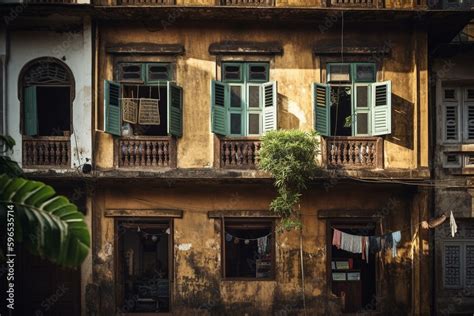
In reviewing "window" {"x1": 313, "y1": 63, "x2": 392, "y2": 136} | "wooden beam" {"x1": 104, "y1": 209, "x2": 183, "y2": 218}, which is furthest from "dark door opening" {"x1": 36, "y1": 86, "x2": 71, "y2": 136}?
"window" {"x1": 313, "y1": 63, "x2": 392, "y2": 136}

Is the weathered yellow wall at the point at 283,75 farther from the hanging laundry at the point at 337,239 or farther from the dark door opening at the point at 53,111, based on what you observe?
the hanging laundry at the point at 337,239

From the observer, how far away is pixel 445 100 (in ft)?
47.2

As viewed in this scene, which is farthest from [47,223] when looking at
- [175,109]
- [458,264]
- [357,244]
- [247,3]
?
[458,264]

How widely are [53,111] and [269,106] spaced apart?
4966 millimetres

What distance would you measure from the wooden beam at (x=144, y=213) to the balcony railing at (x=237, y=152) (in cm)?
142

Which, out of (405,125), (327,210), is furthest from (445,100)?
(327,210)

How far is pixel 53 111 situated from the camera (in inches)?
570

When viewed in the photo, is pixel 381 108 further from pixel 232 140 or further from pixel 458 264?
pixel 458 264

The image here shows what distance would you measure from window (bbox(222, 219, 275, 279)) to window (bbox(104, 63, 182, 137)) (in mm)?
2440

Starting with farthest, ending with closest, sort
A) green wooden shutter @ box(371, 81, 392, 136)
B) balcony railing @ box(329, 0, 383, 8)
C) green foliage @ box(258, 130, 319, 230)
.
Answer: balcony railing @ box(329, 0, 383, 8) < green wooden shutter @ box(371, 81, 392, 136) < green foliage @ box(258, 130, 319, 230)

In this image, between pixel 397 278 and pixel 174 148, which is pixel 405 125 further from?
pixel 174 148

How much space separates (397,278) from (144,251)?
550 centimetres

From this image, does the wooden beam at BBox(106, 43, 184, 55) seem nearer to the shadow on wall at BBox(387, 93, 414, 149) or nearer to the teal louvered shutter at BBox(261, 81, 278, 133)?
the teal louvered shutter at BBox(261, 81, 278, 133)

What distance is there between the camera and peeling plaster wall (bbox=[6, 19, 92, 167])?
44.0ft
